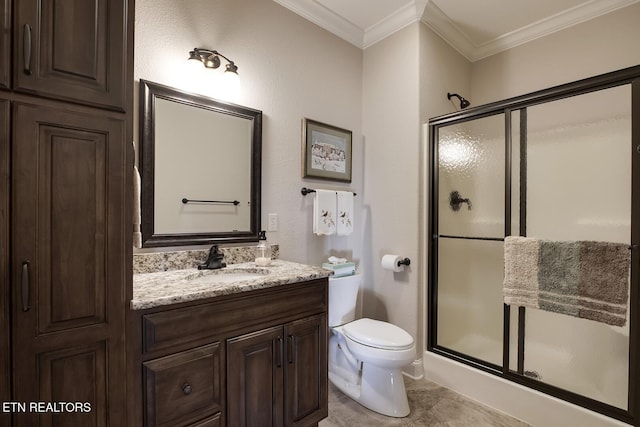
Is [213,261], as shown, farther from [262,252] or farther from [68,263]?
[68,263]

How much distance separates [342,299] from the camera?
6.80 feet

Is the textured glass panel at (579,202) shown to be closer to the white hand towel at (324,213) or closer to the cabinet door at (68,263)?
the white hand towel at (324,213)

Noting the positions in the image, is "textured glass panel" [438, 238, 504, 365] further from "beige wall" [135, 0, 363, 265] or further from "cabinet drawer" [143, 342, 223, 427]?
"cabinet drawer" [143, 342, 223, 427]

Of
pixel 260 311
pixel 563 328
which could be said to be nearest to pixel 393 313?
pixel 563 328

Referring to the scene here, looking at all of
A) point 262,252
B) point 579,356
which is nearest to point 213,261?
point 262,252

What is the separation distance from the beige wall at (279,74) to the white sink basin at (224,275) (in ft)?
1.20

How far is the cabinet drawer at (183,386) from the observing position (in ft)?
3.47

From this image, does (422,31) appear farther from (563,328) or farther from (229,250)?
(563,328)

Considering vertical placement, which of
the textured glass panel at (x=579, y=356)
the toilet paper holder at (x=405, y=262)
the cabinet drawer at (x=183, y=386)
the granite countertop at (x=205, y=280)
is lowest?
the textured glass panel at (x=579, y=356)

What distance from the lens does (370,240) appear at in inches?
100

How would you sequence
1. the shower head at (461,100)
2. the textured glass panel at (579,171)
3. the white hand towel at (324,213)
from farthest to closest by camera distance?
the shower head at (461,100) → the white hand towel at (324,213) → the textured glass panel at (579,171)

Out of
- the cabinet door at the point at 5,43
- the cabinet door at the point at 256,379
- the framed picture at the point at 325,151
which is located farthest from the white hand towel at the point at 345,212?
the cabinet door at the point at 5,43

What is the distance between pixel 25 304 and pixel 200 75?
1367 millimetres

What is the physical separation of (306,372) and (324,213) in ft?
3.52
